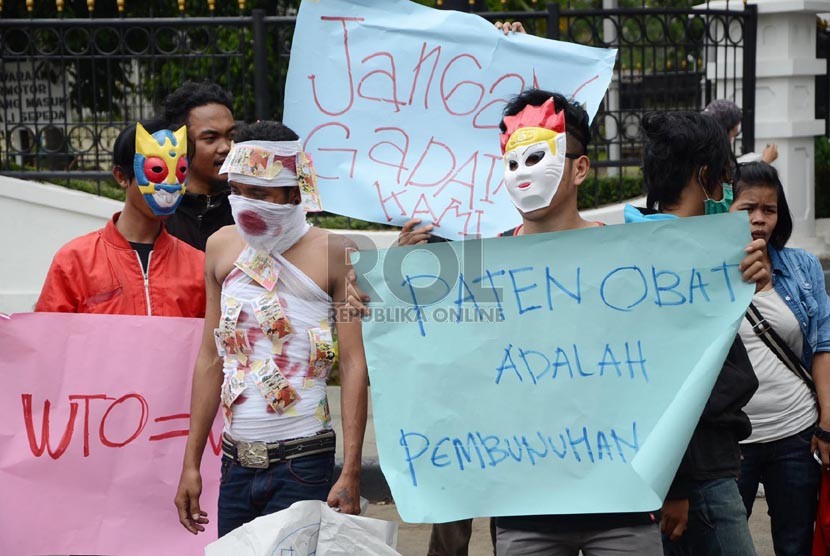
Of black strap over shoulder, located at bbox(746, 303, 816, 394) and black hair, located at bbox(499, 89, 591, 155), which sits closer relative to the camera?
black hair, located at bbox(499, 89, 591, 155)

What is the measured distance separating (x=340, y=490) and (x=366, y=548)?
187mm

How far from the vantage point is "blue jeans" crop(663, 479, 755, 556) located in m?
3.51

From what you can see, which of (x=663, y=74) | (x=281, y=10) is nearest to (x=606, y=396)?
(x=663, y=74)

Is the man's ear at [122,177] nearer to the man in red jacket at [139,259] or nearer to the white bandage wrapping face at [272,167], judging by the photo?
the man in red jacket at [139,259]

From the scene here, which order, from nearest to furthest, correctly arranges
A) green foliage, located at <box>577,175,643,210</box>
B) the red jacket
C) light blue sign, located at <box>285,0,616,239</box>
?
the red jacket
light blue sign, located at <box>285,0,616,239</box>
green foliage, located at <box>577,175,643,210</box>

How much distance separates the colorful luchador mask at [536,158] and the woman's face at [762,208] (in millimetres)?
1136

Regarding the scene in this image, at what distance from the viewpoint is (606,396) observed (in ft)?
11.1

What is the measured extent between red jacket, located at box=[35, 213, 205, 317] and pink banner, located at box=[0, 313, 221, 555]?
0.07m

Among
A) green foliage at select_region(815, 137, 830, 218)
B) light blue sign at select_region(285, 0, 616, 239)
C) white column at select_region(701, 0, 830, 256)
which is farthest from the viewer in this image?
green foliage at select_region(815, 137, 830, 218)

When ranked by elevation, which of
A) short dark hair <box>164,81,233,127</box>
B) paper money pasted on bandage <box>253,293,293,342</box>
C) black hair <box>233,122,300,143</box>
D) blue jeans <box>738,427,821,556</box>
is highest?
short dark hair <box>164,81,233,127</box>

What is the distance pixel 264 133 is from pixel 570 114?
3.00ft

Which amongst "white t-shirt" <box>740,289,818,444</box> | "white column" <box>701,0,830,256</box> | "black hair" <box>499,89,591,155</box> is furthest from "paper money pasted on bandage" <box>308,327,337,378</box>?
"white column" <box>701,0,830,256</box>

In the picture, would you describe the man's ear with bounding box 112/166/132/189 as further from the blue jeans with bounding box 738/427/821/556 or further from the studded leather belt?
the blue jeans with bounding box 738/427/821/556

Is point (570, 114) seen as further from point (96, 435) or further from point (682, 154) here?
point (96, 435)
